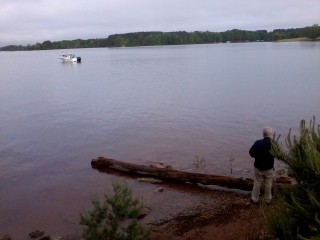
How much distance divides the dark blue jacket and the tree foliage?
4431 mm

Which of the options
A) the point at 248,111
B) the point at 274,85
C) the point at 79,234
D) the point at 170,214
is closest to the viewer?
the point at 79,234

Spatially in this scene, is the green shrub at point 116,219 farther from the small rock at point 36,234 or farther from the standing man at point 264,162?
the small rock at point 36,234

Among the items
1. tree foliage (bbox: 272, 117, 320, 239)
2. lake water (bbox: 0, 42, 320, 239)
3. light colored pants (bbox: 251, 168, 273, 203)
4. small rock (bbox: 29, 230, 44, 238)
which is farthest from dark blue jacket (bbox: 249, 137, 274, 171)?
small rock (bbox: 29, 230, 44, 238)

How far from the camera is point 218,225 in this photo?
1019 cm

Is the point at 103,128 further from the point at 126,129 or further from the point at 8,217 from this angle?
the point at 8,217

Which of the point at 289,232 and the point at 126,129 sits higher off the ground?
the point at 289,232

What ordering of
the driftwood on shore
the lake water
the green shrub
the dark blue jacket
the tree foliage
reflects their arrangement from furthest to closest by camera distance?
the lake water
the driftwood on shore
the dark blue jacket
the green shrub
the tree foliage

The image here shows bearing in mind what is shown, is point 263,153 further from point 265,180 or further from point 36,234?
point 36,234

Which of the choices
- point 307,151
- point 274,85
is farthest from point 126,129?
point 274,85

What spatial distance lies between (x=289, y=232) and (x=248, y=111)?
25.4 meters

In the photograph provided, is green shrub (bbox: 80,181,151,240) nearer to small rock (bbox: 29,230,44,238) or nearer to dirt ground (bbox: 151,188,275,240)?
dirt ground (bbox: 151,188,275,240)

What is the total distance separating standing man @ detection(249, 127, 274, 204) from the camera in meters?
10.4

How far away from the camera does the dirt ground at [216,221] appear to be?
9617 millimetres

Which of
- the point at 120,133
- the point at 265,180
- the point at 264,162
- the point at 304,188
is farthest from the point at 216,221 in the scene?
the point at 120,133
